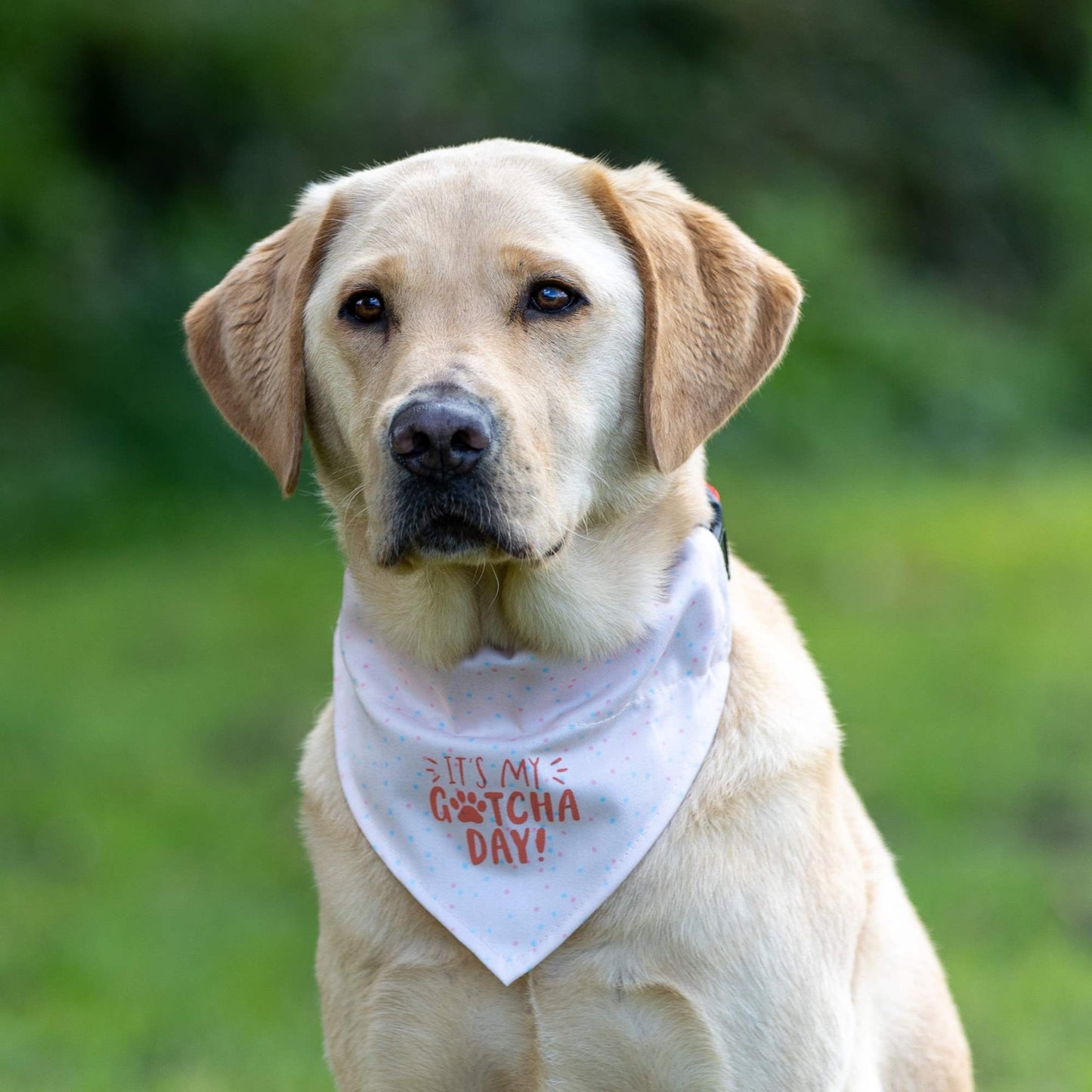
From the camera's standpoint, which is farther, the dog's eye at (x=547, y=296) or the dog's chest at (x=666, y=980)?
the dog's eye at (x=547, y=296)

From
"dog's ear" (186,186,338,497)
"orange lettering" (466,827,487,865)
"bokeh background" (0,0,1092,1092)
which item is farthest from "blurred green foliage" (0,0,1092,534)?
"orange lettering" (466,827,487,865)

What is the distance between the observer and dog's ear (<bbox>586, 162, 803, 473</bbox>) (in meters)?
3.18

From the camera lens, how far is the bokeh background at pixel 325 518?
5695 mm

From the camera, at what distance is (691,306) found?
3262mm

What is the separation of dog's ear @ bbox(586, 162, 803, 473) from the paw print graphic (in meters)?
0.73

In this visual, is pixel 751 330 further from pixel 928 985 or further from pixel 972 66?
pixel 972 66

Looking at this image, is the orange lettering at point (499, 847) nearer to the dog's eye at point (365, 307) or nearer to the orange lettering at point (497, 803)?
the orange lettering at point (497, 803)

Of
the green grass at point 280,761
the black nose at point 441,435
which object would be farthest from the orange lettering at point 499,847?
the green grass at point 280,761

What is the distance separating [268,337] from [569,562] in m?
0.78

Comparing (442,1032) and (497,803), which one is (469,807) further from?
(442,1032)

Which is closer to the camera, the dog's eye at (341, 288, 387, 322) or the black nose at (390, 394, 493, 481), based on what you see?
the black nose at (390, 394, 493, 481)

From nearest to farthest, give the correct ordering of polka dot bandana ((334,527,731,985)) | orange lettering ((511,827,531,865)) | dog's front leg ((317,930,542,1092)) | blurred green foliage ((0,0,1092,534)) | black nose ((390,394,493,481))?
black nose ((390,394,493,481))
dog's front leg ((317,930,542,1092))
polka dot bandana ((334,527,731,985))
orange lettering ((511,827,531,865))
blurred green foliage ((0,0,1092,534))

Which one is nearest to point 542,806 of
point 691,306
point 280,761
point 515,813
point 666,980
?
point 515,813

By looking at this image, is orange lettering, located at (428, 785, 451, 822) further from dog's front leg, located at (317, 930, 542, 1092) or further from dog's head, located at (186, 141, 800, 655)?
dog's head, located at (186, 141, 800, 655)
